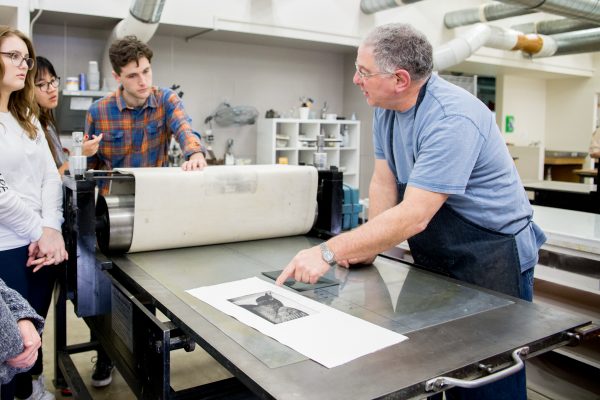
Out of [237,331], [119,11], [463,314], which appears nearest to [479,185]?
[463,314]

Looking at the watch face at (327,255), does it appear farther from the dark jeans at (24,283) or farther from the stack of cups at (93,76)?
the stack of cups at (93,76)

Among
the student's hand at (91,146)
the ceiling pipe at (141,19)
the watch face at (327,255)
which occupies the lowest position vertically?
the watch face at (327,255)

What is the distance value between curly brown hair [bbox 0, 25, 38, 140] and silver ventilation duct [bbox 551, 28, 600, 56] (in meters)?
5.75

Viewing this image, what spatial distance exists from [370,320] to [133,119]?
61.0 inches

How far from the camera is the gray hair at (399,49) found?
142 cm

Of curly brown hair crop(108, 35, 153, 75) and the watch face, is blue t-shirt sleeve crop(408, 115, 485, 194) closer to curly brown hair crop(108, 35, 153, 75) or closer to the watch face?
the watch face

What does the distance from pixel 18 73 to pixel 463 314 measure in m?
1.52

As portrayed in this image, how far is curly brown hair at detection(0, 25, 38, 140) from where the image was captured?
1.80 m

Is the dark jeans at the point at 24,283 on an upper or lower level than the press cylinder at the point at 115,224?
lower

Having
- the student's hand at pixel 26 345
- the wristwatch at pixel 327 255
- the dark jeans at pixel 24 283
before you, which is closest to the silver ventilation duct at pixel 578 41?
the wristwatch at pixel 327 255

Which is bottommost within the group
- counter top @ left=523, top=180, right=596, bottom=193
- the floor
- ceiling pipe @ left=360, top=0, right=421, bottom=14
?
the floor

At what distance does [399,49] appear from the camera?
1418mm

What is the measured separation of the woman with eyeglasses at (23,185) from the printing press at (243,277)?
0.08 m

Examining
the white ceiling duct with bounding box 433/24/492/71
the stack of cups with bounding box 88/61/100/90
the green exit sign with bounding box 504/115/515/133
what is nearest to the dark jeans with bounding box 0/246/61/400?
the stack of cups with bounding box 88/61/100/90
